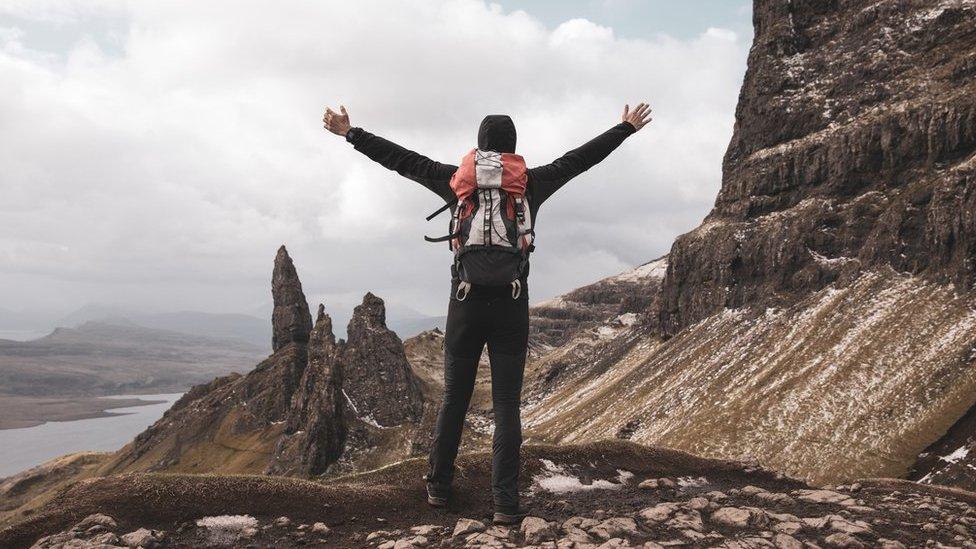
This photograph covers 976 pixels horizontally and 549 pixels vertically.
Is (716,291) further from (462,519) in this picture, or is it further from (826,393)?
(462,519)

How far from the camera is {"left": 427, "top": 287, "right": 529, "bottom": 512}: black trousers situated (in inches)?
421

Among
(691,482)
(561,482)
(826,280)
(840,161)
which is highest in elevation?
(840,161)

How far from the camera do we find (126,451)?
602 ft

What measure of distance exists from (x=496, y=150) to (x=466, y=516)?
7.18 m

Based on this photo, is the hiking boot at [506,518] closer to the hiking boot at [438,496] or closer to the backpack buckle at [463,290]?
the hiking boot at [438,496]

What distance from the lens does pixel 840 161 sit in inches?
5389

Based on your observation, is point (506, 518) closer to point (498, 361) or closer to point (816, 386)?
point (498, 361)

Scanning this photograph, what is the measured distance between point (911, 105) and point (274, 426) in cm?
17972

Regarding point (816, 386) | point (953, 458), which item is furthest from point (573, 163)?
point (816, 386)

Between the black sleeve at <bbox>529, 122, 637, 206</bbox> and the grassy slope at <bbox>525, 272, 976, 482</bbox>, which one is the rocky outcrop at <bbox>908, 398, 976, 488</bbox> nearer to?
the grassy slope at <bbox>525, 272, 976, 482</bbox>

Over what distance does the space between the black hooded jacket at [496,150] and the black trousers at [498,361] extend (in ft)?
2.70

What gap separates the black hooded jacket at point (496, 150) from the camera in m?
11.2

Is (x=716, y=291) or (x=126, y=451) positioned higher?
(x=716, y=291)

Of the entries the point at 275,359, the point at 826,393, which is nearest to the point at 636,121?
the point at 826,393
